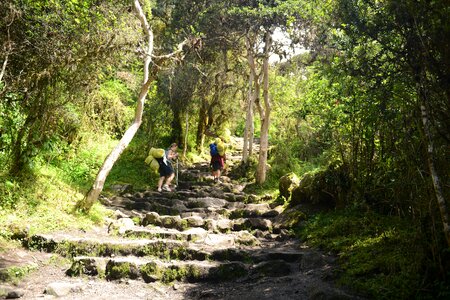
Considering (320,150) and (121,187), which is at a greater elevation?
(320,150)

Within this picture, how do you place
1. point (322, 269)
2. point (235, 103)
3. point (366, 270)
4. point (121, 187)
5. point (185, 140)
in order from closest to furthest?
point (366, 270) → point (322, 269) → point (121, 187) → point (185, 140) → point (235, 103)

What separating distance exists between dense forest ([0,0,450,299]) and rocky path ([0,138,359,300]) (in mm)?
584

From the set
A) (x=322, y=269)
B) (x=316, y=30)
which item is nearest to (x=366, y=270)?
(x=322, y=269)

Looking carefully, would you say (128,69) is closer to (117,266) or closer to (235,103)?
(235,103)

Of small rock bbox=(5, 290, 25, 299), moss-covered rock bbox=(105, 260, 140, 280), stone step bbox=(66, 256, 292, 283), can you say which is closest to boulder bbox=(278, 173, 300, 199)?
stone step bbox=(66, 256, 292, 283)

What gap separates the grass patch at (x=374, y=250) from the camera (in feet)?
15.5

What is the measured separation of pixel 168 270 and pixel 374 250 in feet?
10.7

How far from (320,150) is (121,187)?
8472 mm

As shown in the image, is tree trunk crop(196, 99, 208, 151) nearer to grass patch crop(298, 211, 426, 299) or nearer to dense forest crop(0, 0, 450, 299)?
dense forest crop(0, 0, 450, 299)

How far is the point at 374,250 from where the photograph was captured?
19.2ft

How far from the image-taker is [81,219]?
8297 mm

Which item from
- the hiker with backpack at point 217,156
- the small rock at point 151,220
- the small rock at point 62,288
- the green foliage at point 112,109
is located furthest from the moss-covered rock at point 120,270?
the green foliage at point 112,109

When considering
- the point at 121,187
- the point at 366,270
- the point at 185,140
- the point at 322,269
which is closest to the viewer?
the point at 366,270

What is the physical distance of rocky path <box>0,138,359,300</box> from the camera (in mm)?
5625
